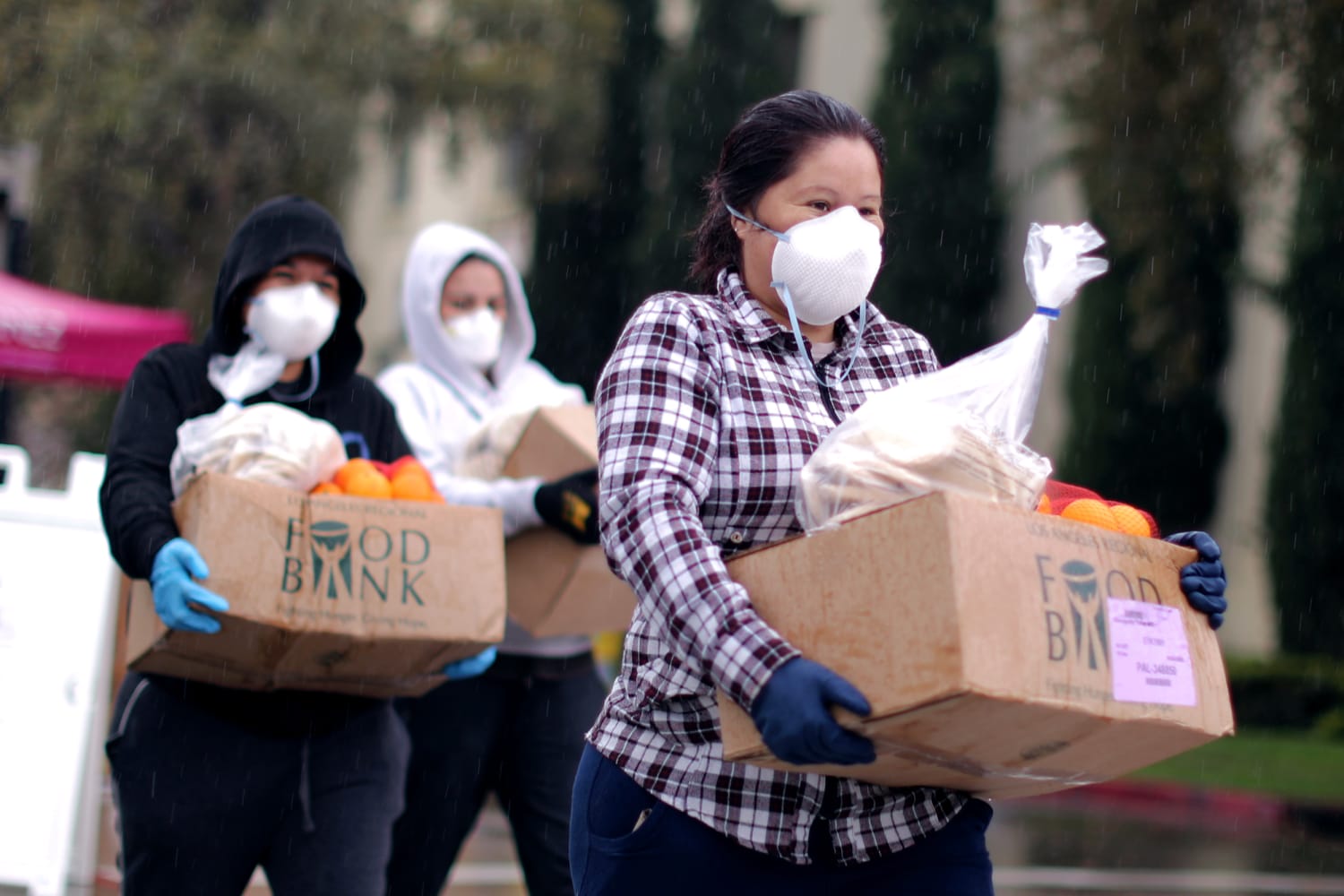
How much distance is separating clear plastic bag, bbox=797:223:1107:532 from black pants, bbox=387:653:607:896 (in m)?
2.10

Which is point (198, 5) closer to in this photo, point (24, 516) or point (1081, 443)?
point (1081, 443)

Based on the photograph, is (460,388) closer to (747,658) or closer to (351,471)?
(351,471)

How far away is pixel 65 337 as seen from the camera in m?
10.5

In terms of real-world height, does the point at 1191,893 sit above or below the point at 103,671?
below

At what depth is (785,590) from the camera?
7.57ft

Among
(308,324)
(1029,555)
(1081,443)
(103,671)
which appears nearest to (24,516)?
(103,671)

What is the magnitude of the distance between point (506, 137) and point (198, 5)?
4.60m

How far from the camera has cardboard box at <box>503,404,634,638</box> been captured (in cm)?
452

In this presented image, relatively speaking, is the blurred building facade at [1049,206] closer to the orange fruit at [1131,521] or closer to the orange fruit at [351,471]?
the orange fruit at [351,471]

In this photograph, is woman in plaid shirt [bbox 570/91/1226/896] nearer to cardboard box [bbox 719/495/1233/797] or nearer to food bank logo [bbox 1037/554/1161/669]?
cardboard box [bbox 719/495/1233/797]

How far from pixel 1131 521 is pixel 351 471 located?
5.63 feet

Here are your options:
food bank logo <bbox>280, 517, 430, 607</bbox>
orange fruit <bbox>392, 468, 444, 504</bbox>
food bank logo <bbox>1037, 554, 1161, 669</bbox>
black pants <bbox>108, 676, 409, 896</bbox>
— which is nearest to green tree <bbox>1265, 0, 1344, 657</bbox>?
orange fruit <bbox>392, 468, 444, 504</bbox>

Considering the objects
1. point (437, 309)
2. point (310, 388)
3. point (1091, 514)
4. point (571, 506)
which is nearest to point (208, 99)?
point (437, 309)

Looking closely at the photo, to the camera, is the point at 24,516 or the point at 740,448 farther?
the point at 24,516
